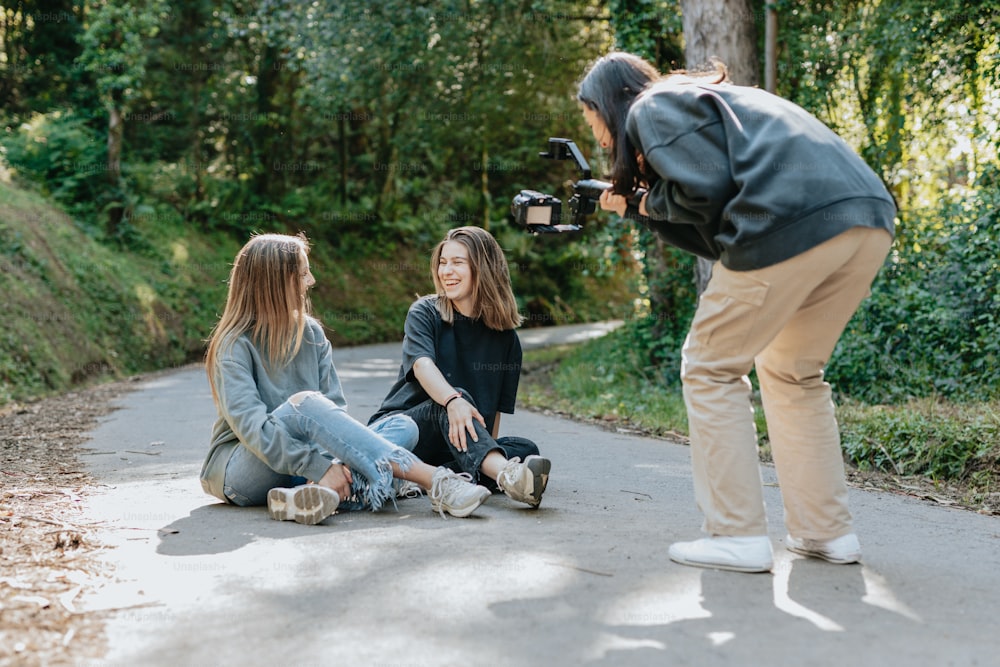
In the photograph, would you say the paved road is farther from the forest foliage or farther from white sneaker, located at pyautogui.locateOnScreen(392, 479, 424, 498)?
the forest foliage

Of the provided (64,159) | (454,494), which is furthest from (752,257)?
(64,159)

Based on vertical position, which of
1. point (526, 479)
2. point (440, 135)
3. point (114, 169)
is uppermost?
point (440, 135)

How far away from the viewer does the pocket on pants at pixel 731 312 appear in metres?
3.25

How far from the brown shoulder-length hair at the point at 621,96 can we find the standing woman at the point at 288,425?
1.53m

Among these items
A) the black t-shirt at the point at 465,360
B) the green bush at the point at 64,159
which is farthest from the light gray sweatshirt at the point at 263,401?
the green bush at the point at 64,159

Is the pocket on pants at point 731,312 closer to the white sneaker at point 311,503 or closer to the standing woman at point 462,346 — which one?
the standing woman at point 462,346

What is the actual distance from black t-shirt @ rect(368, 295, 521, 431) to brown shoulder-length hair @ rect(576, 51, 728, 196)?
59.6 inches

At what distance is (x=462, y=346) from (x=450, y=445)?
24.3 inches

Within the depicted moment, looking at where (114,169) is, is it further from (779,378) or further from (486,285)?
(779,378)

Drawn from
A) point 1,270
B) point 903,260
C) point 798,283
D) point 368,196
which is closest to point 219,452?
point 798,283

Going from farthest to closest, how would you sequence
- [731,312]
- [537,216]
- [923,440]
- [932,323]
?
[932,323] → [923,440] → [537,216] → [731,312]

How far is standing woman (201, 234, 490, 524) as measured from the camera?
4301mm

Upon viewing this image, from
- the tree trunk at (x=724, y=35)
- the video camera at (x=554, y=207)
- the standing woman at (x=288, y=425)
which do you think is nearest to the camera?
the video camera at (x=554, y=207)

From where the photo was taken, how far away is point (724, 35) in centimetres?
923
